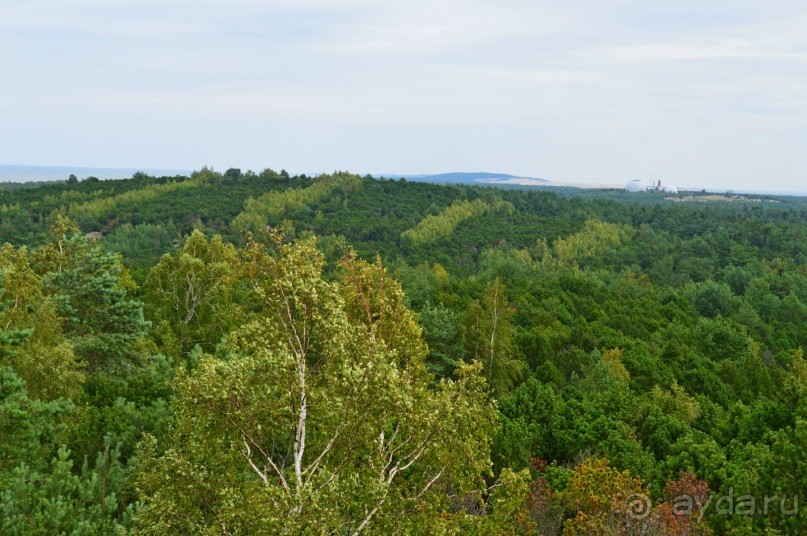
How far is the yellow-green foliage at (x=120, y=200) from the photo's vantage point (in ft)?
427

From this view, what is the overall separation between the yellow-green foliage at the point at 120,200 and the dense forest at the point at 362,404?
87570mm

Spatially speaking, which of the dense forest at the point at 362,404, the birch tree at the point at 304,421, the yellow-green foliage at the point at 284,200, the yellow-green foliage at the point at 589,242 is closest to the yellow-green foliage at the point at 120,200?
the yellow-green foliage at the point at 284,200

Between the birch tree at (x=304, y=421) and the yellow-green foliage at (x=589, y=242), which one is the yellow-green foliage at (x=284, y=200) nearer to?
the yellow-green foliage at (x=589, y=242)

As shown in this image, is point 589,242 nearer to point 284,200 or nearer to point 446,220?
point 446,220

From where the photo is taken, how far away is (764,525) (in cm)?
2119

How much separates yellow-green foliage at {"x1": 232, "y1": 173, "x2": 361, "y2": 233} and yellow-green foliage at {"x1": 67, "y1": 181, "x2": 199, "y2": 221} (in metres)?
22.8

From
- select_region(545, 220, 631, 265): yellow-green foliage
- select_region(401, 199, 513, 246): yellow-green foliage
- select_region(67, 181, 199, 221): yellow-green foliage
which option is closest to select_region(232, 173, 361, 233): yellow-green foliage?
select_region(67, 181, 199, 221): yellow-green foliage

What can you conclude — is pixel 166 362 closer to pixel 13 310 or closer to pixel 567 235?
pixel 13 310

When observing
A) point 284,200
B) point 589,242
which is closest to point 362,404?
point 589,242

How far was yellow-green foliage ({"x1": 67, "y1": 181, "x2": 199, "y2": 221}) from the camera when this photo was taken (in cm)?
13012

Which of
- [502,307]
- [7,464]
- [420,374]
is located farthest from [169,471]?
[502,307]

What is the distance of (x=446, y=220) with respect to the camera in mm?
149750

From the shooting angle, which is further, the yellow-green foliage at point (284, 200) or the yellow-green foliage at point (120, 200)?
the yellow-green foliage at point (284, 200)

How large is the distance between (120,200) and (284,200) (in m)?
36.0
